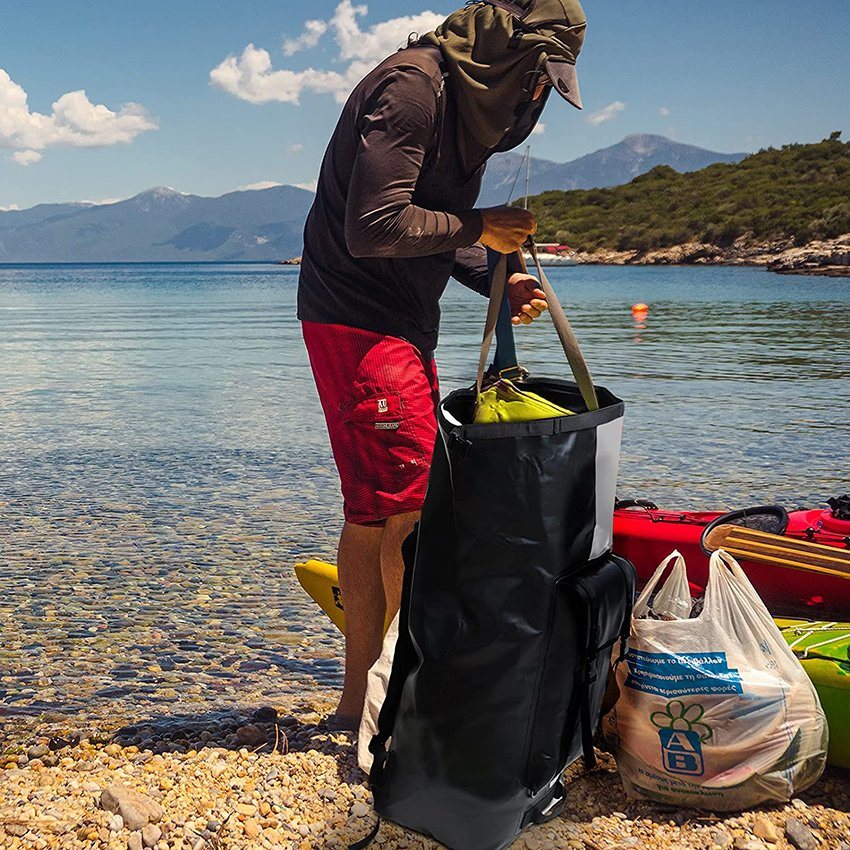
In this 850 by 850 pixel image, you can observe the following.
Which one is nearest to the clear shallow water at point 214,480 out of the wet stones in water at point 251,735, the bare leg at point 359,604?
the wet stones in water at point 251,735

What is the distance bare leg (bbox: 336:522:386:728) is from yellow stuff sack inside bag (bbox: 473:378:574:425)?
697 mm

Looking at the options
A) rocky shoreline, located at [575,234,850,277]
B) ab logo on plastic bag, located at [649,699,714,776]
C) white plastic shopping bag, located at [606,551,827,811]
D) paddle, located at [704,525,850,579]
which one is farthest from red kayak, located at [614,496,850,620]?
rocky shoreline, located at [575,234,850,277]

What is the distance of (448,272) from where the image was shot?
9.60 ft

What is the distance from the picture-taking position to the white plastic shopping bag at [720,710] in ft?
8.10

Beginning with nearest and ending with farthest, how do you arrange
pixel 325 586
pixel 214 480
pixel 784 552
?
pixel 784 552 < pixel 325 586 < pixel 214 480

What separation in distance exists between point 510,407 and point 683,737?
92cm

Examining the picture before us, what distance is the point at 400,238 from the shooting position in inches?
98.3

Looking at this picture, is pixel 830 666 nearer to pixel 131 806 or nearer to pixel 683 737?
pixel 683 737

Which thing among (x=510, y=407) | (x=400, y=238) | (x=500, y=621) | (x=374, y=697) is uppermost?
(x=400, y=238)

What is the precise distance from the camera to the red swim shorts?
9.04 feet

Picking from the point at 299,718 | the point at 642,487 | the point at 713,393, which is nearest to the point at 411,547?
the point at 299,718

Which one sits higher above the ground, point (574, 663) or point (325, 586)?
point (574, 663)

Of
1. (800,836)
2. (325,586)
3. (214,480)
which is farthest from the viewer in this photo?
(214,480)

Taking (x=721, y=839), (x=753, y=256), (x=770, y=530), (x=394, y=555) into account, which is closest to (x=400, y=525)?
(x=394, y=555)
